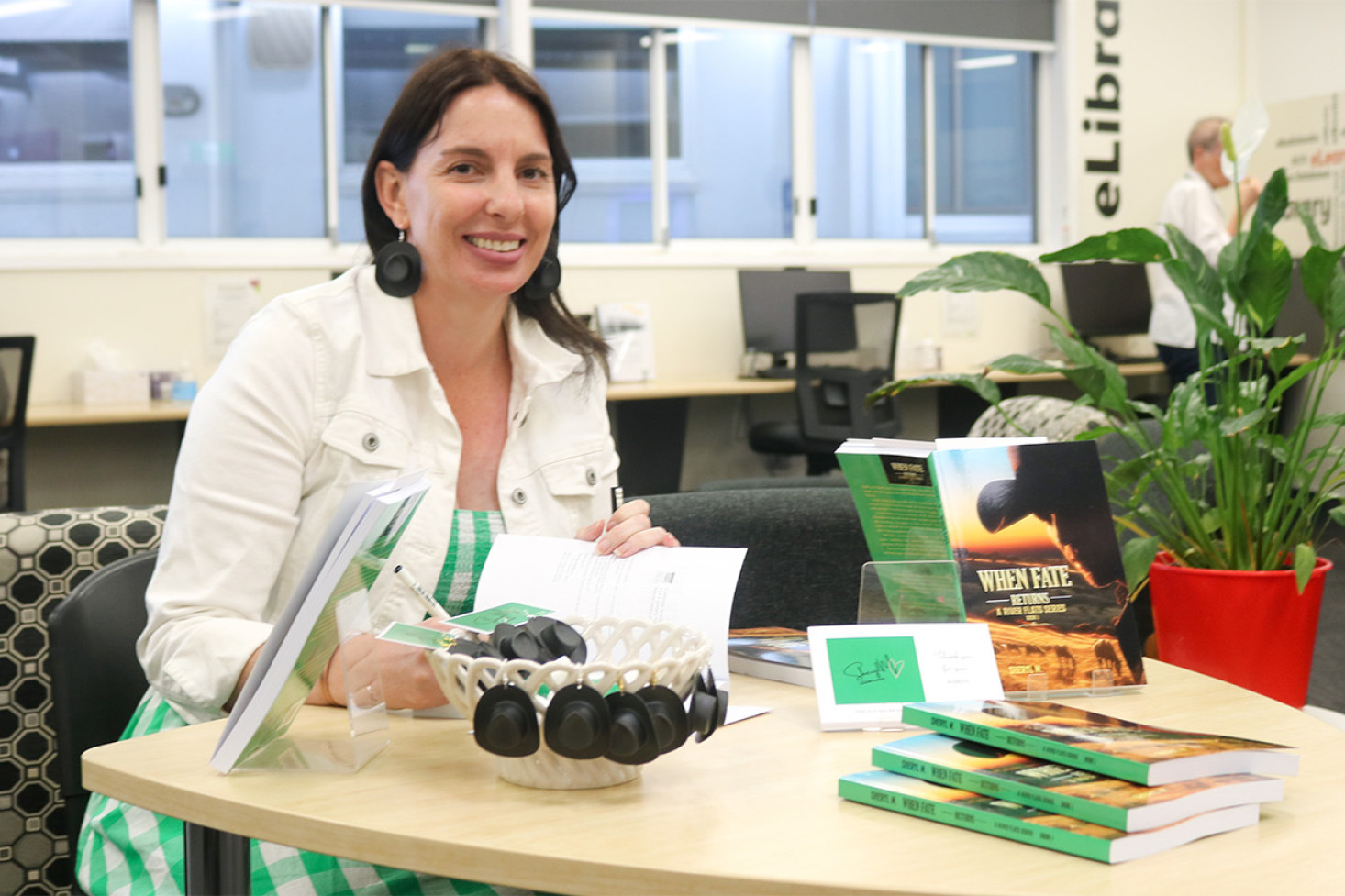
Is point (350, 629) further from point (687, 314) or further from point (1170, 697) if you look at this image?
point (687, 314)

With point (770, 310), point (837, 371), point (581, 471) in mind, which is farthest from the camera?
point (770, 310)

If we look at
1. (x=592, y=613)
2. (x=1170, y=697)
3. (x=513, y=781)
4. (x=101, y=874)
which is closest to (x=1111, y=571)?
(x=1170, y=697)

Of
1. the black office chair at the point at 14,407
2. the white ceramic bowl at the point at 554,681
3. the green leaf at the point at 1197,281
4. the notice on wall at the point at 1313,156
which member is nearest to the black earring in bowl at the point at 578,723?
the white ceramic bowl at the point at 554,681

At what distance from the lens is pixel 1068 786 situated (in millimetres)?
864

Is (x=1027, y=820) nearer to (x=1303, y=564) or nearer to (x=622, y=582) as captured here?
(x=622, y=582)

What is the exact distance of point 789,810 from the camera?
2.99ft

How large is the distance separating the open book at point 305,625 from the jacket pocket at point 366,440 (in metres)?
0.48

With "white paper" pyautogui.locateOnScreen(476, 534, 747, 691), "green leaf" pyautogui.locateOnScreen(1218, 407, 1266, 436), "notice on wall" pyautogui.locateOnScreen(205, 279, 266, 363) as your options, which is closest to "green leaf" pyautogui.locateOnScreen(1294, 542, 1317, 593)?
"green leaf" pyautogui.locateOnScreen(1218, 407, 1266, 436)

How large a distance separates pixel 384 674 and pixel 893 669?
0.43 m

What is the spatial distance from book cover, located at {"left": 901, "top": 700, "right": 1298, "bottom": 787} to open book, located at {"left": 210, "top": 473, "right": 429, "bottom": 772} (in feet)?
1.40

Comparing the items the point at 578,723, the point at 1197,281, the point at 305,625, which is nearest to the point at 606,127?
the point at 1197,281

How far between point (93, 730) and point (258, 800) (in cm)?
63

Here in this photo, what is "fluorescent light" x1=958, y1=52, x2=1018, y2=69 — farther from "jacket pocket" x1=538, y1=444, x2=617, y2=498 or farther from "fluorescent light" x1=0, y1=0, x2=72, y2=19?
"jacket pocket" x1=538, y1=444, x2=617, y2=498

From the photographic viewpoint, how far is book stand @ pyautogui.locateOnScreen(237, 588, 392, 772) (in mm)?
1013
